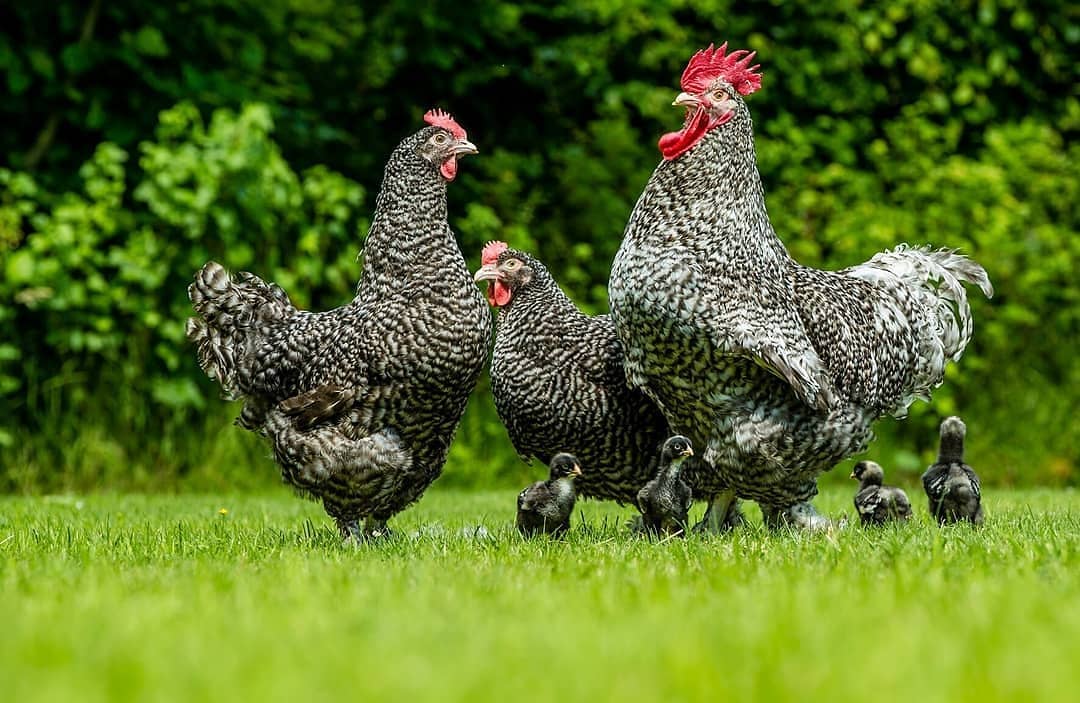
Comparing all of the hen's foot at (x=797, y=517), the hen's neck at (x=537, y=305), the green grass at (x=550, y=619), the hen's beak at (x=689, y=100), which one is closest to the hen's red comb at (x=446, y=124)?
the hen's neck at (x=537, y=305)

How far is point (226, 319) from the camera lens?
19.3ft

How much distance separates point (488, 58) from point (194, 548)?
6909mm

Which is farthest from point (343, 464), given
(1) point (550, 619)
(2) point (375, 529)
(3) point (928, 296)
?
(3) point (928, 296)

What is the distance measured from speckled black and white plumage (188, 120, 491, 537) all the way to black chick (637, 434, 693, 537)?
909 mm

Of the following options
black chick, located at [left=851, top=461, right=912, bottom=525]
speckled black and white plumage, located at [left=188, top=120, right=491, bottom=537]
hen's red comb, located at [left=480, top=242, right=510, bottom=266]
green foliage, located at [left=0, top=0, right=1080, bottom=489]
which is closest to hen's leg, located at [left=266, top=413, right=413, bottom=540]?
speckled black and white plumage, located at [left=188, top=120, right=491, bottom=537]

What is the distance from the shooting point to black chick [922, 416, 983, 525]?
5.97 m

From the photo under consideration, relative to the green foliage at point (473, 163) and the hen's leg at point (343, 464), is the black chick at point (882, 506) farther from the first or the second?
the green foliage at point (473, 163)

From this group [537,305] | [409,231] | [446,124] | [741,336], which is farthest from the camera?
[537,305]

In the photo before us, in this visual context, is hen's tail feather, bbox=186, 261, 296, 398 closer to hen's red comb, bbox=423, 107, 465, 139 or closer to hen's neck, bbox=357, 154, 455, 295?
hen's neck, bbox=357, 154, 455, 295

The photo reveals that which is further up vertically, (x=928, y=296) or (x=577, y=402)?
(x=928, y=296)

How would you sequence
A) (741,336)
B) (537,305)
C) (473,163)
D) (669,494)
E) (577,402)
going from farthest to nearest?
(473,163) → (537,305) → (577,402) → (669,494) → (741,336)

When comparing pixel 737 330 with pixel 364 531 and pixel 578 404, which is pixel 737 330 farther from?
pixel 364 531

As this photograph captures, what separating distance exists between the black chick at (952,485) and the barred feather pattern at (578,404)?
1420mm

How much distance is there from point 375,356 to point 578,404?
3.36 feet
